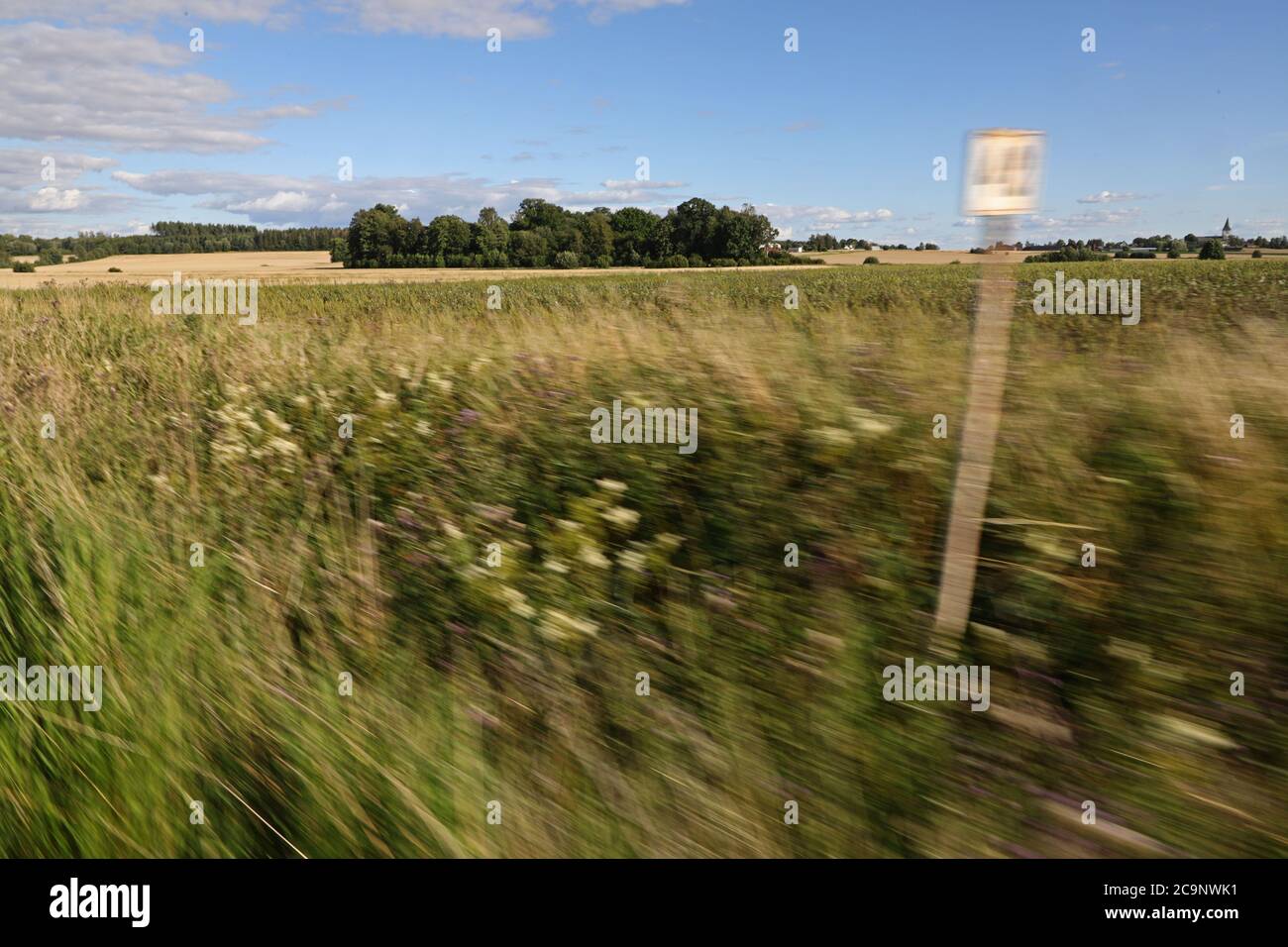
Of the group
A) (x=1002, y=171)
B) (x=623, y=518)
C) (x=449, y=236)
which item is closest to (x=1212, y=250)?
(x=449, y=236)

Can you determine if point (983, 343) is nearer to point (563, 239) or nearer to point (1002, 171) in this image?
point (1002, 171)

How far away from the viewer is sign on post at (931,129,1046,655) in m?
2.65

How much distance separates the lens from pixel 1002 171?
2.66 m

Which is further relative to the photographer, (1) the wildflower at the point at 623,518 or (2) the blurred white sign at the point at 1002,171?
(1) the wildflower at the point at 623,518

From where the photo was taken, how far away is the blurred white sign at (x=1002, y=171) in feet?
8.67

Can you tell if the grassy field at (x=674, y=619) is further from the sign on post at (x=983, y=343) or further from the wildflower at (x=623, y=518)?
the sign on post at (x=983, y=343)

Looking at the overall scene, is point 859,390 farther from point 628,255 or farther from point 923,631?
point 628,255

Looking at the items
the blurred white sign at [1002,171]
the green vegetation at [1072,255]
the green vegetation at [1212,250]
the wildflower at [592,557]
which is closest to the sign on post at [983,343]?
the blurred white sign at [1002,171]

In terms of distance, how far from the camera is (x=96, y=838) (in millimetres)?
1956

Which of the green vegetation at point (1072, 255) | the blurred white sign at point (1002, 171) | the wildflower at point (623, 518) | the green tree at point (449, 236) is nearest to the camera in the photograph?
the blurred white sign at point (1002, 171)

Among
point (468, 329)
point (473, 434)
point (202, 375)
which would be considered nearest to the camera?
point (473, 434)

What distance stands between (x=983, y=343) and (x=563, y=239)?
56.3 m

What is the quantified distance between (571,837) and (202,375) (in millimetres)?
6575
